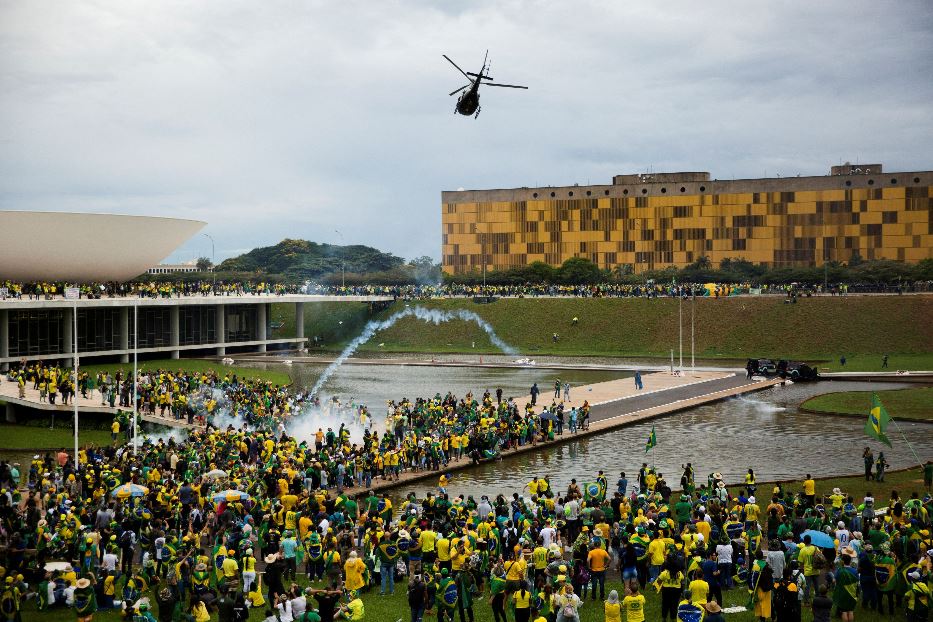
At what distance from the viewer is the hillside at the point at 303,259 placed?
14512 centimetres

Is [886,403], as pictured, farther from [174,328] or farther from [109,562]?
[174,328]

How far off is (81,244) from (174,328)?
29.0 ft

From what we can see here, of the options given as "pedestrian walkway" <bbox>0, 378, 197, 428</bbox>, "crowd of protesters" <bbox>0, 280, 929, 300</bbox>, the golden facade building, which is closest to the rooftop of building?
the golden facade building

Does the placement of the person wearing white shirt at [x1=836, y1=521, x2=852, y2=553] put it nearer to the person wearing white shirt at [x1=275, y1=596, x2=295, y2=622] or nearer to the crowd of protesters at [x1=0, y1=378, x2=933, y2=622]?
the crowd of protesters at [x1=0, y1=378, x2=933, y2=622]

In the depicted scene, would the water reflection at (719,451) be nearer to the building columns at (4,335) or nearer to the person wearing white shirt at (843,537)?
the person wearing white shirt at (843,537)

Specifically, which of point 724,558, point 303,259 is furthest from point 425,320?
point 303,259

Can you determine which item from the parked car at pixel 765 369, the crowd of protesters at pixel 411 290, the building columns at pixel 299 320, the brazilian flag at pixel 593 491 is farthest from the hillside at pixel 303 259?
the brazilian flag at pixel 593 491

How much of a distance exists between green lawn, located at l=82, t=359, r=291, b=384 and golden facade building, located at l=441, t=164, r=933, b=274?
187ft

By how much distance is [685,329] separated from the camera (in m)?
67.0

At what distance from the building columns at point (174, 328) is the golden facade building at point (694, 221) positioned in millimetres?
54794

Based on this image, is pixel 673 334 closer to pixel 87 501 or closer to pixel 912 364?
pixel 912 364

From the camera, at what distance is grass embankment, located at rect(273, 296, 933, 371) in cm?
6062

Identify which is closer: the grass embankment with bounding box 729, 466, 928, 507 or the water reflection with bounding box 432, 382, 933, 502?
the grass embankment with bounding box 729, 466, 928, 507

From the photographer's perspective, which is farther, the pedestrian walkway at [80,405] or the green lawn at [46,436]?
the pedestrian walkway at [80,405]
